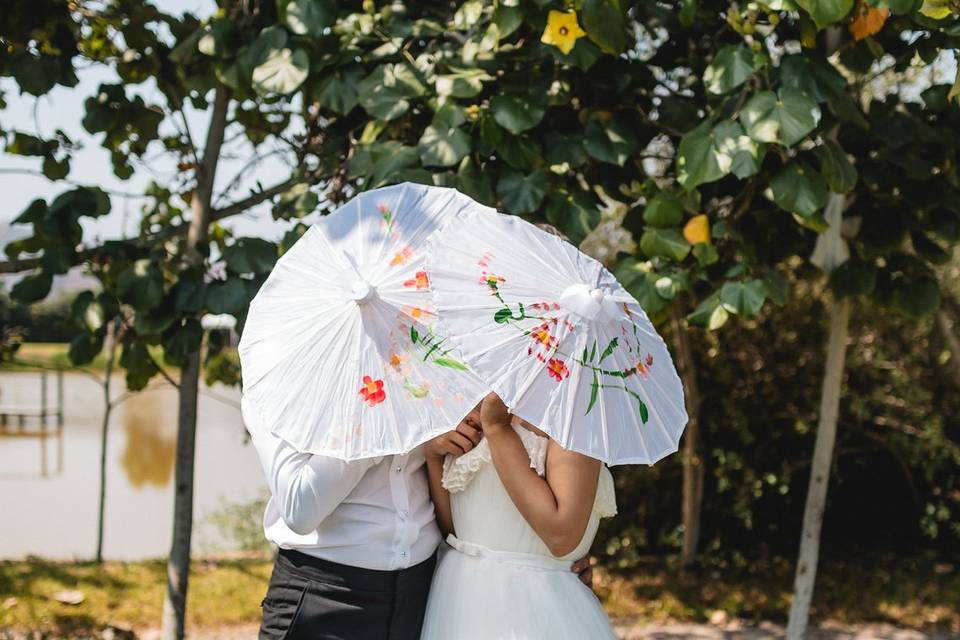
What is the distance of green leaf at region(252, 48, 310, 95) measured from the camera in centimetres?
274

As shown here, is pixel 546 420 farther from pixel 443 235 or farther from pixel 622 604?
pixel 622 604

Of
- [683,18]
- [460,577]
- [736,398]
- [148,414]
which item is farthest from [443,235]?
[148,414]

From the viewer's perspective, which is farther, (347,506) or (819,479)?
(819,479)

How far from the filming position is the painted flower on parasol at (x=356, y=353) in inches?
62.1

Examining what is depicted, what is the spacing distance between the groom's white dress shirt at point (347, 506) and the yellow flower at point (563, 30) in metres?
1.27

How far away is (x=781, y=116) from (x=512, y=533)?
129 centimetres

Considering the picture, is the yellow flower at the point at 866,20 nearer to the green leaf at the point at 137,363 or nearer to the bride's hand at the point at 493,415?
the bride's hand at the point at 493,415

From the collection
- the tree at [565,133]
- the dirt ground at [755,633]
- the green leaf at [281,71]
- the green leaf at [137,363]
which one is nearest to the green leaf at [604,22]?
the tree at [565,133]

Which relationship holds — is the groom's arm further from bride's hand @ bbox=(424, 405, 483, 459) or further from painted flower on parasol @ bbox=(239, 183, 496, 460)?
bride's hand @ bbox=(424, 405, 483, 459)

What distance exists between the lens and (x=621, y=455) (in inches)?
62.5

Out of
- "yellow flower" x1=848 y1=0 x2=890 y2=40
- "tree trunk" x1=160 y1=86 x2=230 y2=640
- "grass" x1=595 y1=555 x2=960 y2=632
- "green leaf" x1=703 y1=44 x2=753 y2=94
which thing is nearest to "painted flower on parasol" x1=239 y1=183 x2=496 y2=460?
"green leaf" x1=703 y1=44 x2=753 y2=94

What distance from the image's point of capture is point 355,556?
1732mm

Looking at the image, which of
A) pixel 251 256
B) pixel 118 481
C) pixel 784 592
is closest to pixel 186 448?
pixel 251 256

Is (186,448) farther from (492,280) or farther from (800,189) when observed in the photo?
(800,189)
